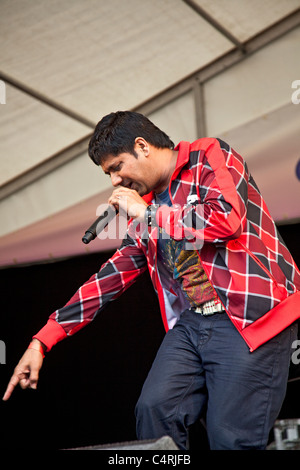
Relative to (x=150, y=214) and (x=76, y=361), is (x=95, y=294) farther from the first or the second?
(x=76, y=361)

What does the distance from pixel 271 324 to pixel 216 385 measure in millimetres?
220

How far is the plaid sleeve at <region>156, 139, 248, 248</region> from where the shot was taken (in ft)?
4.50

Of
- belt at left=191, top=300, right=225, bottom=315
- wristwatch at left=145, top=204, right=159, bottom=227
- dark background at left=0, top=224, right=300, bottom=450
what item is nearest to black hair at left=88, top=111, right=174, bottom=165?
wristwatch at left=145, top=204, right=159, bottom=227

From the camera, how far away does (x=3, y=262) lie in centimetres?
304

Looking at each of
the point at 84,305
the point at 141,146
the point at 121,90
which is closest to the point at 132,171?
the point at 141,146

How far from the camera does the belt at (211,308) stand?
1500mm

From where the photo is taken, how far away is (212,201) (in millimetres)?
1410

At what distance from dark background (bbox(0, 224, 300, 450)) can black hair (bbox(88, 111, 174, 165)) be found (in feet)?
3.93

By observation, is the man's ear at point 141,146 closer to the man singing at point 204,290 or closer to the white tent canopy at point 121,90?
the man singing at point 204,290

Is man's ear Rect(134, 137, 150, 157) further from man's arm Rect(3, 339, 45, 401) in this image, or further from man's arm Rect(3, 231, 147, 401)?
man's arm Rect(3, 339, 45, 401)

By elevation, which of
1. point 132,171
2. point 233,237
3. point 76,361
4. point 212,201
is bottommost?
point 76,361
